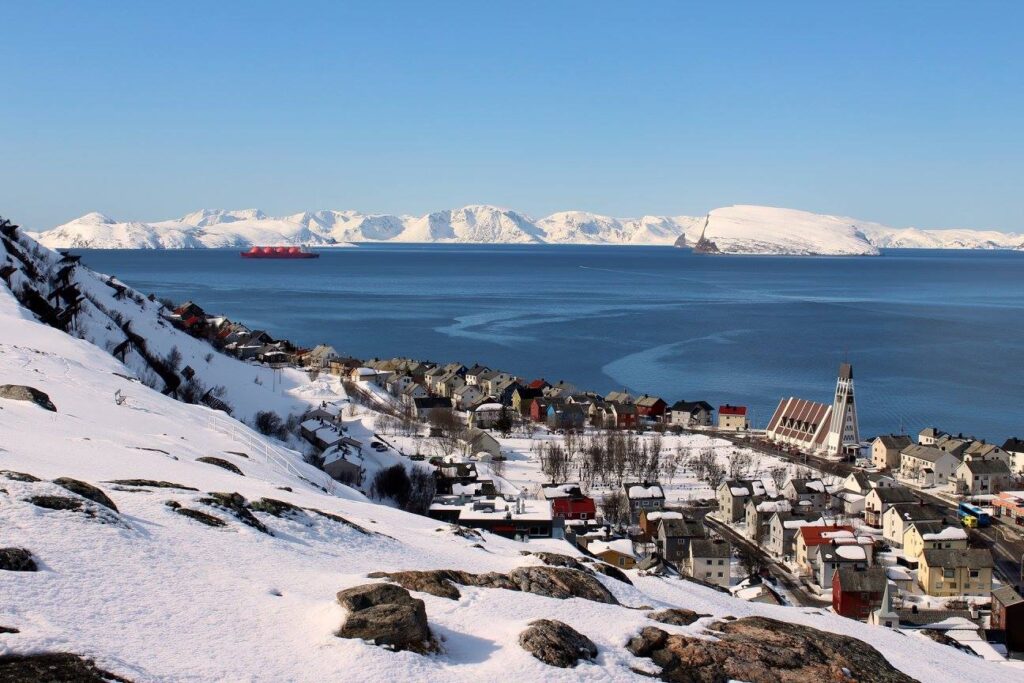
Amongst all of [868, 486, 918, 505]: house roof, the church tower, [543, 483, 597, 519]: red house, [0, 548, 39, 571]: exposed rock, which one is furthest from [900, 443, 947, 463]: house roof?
[0, 548, 39, 571]: exposed rock

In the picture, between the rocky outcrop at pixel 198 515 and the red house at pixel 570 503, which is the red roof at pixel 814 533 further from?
the rocky outcrop at pixel 198 515

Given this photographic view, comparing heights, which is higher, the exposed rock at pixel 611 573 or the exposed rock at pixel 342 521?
the exposed rock at pixel 342 521

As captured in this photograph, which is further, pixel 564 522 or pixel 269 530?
pixel 564 522

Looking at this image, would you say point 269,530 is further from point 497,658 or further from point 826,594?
point 826,594

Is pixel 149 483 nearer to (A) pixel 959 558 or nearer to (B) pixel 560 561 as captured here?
(B) pixel 560 561

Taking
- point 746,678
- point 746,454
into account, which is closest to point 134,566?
point 746,678

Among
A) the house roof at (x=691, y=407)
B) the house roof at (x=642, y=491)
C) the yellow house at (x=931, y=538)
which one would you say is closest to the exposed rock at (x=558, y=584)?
the yellow house at (x=931, y=538)

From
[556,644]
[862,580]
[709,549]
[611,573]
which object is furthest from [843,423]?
[556,644]
